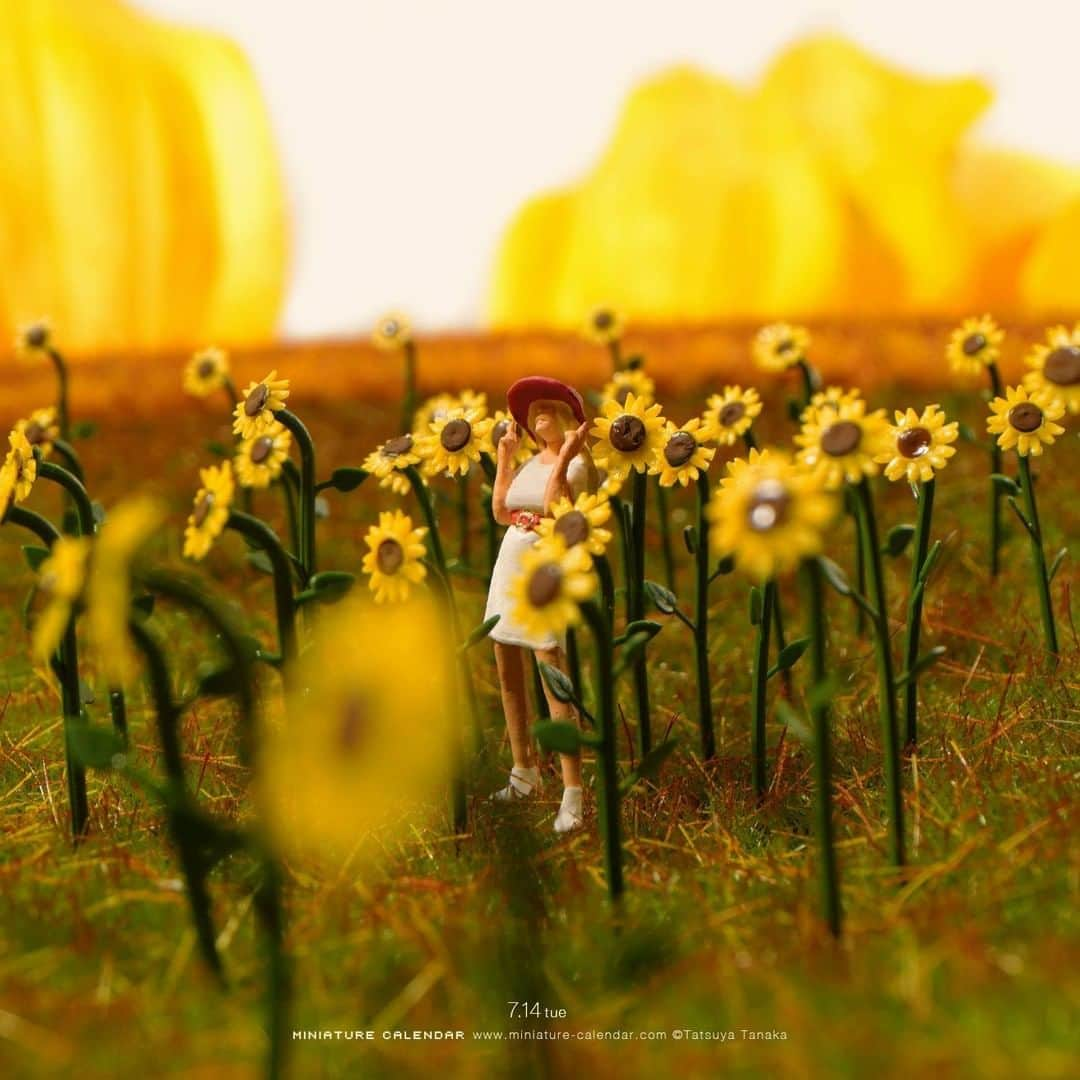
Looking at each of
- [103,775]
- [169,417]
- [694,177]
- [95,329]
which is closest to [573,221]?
[694,177]

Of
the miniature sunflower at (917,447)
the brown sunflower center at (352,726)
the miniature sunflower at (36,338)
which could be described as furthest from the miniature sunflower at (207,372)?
the brown sunflower center at (352,726)

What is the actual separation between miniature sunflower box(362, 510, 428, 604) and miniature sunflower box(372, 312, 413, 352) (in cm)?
93

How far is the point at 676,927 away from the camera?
0.98 m

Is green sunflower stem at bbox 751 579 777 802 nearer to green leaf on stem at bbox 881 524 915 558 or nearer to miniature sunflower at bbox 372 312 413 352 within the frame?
green leaf on stem at bbox 881 524 915 558

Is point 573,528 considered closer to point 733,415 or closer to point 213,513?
point 213,513

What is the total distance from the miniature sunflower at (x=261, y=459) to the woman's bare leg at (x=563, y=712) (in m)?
0.32

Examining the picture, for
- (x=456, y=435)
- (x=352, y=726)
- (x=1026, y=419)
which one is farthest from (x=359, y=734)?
(x=1026, y=419)

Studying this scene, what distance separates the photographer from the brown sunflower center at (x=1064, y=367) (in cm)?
125

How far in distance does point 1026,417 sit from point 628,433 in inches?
17.9

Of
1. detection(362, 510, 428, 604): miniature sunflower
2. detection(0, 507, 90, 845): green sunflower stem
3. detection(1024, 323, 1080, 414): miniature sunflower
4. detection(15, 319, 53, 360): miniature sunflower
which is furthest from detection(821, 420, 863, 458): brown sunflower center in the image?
detection(15, 319, 53, 360): miniature sunflower

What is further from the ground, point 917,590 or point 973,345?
point 973,345

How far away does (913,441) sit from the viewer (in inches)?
46.6

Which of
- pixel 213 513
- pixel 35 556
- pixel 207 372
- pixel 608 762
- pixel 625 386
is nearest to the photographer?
pixel 213 513

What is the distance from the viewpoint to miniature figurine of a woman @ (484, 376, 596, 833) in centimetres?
115
